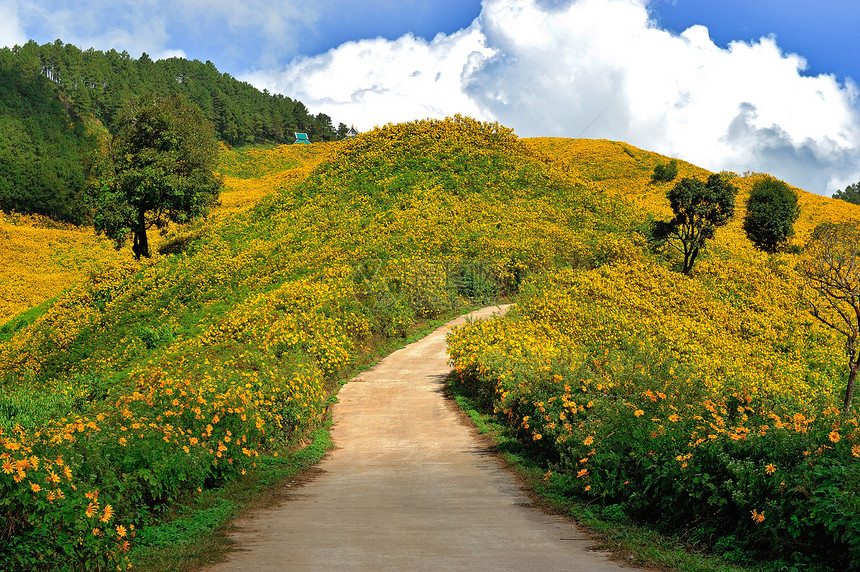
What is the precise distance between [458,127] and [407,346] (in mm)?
31917

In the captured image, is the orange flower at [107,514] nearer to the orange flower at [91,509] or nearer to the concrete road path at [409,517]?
the orange flower at [91,509]

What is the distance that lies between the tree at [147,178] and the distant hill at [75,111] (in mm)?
36551

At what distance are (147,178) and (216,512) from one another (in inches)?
1201

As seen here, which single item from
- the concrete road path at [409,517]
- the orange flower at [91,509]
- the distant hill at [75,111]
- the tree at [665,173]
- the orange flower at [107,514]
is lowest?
the concrete road path at [409,517]

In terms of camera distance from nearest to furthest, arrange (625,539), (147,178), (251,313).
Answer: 1. (625,539)
2. (251,313)
3. (147,178)

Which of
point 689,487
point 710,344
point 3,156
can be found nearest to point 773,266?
point 710,344

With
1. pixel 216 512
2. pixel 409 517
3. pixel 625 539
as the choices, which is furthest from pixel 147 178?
pixel 625 539

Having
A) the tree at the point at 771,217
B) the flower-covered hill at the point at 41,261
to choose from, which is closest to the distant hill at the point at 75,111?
the flower-covered hill at the point at 41,261

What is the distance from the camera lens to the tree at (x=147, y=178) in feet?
113

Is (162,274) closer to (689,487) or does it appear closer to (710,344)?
(710,344)

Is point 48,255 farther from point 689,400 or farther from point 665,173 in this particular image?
point 665,173

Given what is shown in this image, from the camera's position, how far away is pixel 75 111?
113312mm

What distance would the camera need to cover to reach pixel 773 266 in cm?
3391

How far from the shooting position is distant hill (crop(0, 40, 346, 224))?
70.3m
